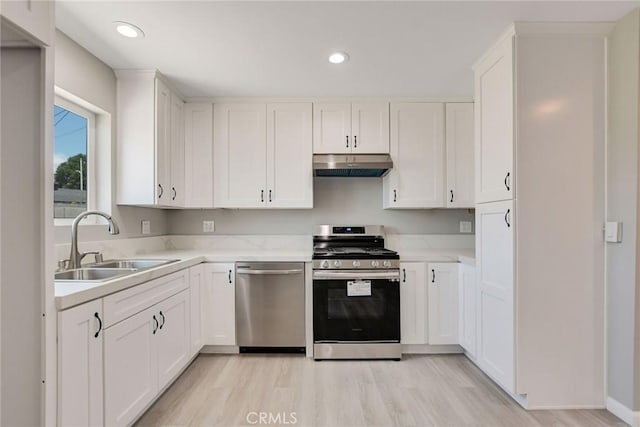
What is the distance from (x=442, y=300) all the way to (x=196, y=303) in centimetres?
203

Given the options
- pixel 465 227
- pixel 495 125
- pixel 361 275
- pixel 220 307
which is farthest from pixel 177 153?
pixel 465 227

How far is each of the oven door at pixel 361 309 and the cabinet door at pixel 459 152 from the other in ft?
3.37

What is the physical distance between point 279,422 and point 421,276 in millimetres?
1556

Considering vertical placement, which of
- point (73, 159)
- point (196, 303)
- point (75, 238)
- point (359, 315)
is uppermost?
point (73, 159)

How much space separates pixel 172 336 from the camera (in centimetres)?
211

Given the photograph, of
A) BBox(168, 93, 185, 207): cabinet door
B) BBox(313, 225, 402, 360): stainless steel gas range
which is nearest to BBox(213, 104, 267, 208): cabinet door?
BBox(168, 93, 185, 207): cabinet door

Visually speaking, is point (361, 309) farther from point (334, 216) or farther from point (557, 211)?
point (557, 211)

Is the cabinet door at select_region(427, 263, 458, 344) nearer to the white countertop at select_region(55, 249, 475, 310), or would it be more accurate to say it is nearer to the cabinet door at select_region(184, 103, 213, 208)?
the white countertop at select_region(55, 249, 475, 310)

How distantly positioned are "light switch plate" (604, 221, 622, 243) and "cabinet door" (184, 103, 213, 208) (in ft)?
9.63

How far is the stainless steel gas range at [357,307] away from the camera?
260 cm

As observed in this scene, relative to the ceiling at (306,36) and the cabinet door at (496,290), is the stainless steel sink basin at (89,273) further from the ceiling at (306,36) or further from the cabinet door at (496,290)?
the cabinet door at (496,290)

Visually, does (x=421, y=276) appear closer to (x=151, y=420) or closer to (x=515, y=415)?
(x=515, y=415)

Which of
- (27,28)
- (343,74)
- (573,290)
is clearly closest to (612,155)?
(573,290)

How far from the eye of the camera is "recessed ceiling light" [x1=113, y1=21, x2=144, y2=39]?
1.84m
